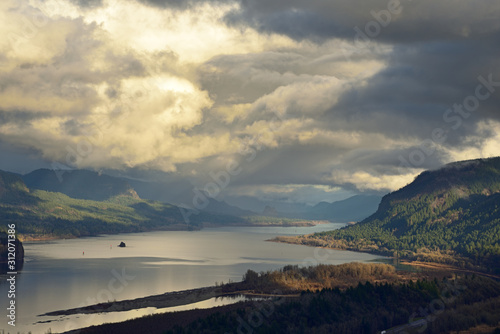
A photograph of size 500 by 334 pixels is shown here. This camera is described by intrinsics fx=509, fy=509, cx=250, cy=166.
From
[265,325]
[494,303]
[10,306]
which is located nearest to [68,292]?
[10,306]

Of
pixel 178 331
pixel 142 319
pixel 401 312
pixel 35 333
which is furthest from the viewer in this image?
pixel 401 312

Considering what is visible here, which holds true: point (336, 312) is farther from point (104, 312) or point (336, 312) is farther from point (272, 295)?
point (104, 312)

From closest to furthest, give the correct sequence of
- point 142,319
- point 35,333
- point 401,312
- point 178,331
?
point 178,331 → point 35,333 → point 142,319 → point 401,312

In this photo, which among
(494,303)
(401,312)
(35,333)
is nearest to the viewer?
(35,333)

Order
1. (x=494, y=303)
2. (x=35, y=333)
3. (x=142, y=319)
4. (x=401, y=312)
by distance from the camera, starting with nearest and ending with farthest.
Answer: (x=35, y=333) → (x=142, y=319) → (x=401, y=312) → (x=494, y=303)

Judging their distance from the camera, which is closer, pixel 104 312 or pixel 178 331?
pixel 178 331

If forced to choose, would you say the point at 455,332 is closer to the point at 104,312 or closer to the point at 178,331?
the point at 178,331

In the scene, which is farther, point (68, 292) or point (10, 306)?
point (68, 292)

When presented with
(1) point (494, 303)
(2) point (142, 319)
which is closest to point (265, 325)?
(2) point (142, 319)

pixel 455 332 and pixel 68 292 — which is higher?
pixel 68 292
